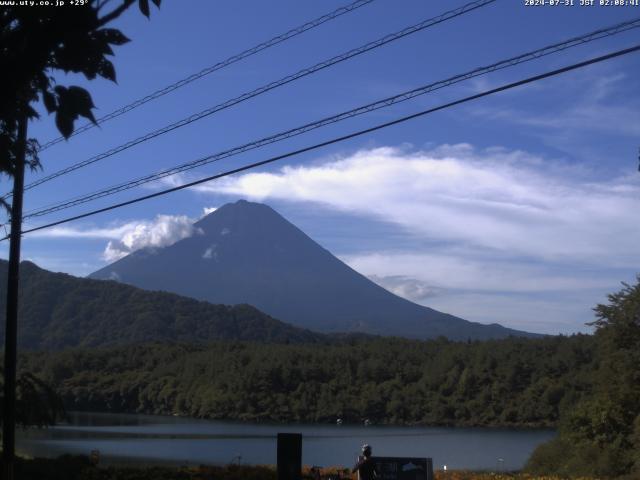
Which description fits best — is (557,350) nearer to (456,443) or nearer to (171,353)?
(456,443)

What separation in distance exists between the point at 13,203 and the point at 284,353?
93.4 m

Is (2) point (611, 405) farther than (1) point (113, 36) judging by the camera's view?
Yes

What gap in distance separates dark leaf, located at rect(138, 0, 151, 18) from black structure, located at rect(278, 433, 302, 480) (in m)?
7.97

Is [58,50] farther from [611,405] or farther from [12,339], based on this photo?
[611,405]

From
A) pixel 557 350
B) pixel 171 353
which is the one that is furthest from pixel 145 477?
pixel 171 353

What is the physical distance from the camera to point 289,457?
11.7 metres

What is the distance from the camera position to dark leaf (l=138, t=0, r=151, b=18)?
4.63 meters

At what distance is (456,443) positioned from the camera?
5672 cm

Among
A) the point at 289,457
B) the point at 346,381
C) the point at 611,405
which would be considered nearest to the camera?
the point at 289,457

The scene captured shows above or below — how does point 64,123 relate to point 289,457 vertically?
above

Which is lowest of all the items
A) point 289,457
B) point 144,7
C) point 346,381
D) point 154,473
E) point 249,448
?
point 249,448

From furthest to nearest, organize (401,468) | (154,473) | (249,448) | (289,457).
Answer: (249,448) → (154,473) → (401,468) → (289,457)

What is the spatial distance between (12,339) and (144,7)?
476 inches

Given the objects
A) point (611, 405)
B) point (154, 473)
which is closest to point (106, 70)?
point (154, 473)
